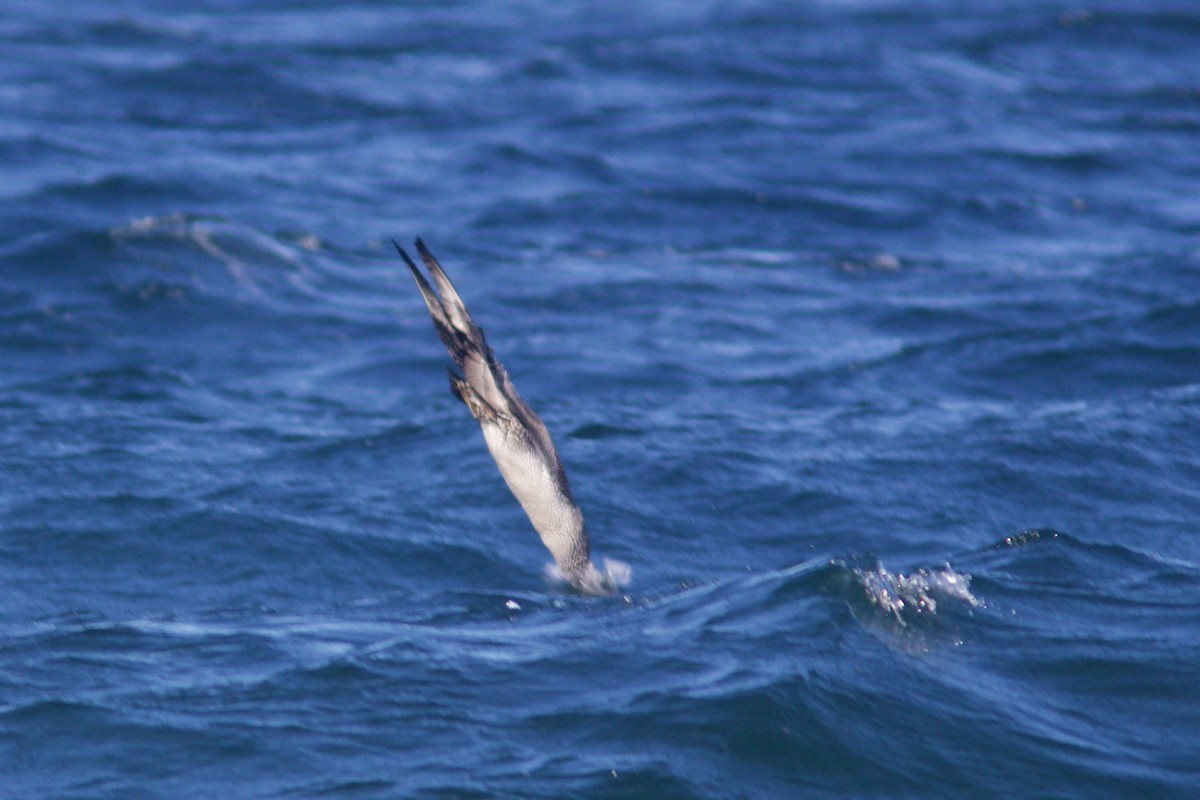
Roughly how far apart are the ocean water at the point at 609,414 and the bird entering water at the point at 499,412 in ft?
1.79

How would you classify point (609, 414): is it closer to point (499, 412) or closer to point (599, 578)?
point (599, 578)

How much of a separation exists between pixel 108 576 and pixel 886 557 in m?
3.59

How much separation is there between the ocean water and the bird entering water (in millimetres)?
546

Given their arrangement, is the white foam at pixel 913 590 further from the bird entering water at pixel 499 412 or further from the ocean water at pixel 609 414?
the bird entering water at pixel 499 412

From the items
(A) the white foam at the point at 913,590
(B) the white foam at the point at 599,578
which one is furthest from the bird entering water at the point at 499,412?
(A) the white foam at the point at 913,590

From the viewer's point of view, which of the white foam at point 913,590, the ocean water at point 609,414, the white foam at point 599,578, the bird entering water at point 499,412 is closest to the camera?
the ocean water at point 609,414

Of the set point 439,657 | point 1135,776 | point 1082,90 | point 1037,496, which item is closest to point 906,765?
point 1135,776

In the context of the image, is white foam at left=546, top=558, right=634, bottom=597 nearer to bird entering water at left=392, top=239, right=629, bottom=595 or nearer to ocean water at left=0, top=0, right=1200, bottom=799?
ocean water at left=0, top=0, right=1200, bottom=799

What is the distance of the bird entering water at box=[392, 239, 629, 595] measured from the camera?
5.49 m

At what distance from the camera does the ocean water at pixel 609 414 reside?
5.32 m

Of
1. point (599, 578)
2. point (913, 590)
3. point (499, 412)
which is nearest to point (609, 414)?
point (599, 578)

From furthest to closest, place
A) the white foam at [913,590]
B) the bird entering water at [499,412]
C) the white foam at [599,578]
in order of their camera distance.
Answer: the white foam at [599,578] → the white foam at [913,590] → the bird entering water at [499,412]

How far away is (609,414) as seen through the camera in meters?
9.60

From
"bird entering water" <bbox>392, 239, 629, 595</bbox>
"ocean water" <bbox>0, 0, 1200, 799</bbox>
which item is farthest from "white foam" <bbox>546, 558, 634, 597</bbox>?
"bird entering water" <bbox>392, 239, 629, 595</bbox>
